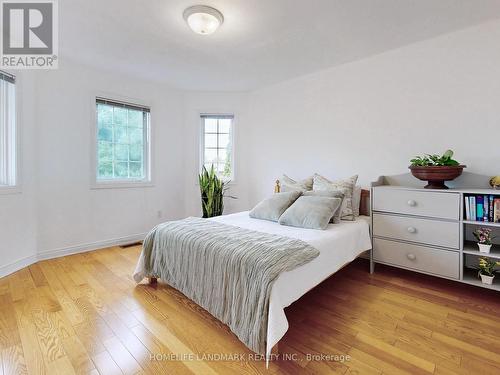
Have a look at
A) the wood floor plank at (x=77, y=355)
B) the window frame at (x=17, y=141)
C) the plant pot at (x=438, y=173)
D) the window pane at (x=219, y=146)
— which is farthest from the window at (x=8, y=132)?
the plant pot at (x=438, y=173)

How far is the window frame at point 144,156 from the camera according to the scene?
3.27m

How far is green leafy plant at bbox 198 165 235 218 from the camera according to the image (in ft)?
12.5

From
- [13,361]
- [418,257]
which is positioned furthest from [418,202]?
[13,361]

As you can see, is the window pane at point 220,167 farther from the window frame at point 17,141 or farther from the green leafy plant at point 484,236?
the green leafy plant at point 484,236

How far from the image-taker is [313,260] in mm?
1721

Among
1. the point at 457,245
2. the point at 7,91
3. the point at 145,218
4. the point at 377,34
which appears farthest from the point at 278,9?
the point at 145,218

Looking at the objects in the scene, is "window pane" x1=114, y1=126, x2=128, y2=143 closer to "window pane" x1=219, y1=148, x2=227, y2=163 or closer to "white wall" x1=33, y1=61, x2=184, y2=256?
"white wall" x1=33, y1=61, x2=184, y2=256

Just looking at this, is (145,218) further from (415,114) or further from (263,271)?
(415,114)

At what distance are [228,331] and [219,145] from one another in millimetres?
3120

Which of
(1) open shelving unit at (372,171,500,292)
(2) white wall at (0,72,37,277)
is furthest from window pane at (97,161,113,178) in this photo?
(1) open shelving unit at (372,171,500,292)

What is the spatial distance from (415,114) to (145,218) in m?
3.79

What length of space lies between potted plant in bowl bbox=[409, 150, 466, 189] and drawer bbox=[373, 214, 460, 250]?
0.37 metres

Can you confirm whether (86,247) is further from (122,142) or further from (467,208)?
(467,208)

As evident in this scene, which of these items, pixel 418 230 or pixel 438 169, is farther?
pixel 418 230
